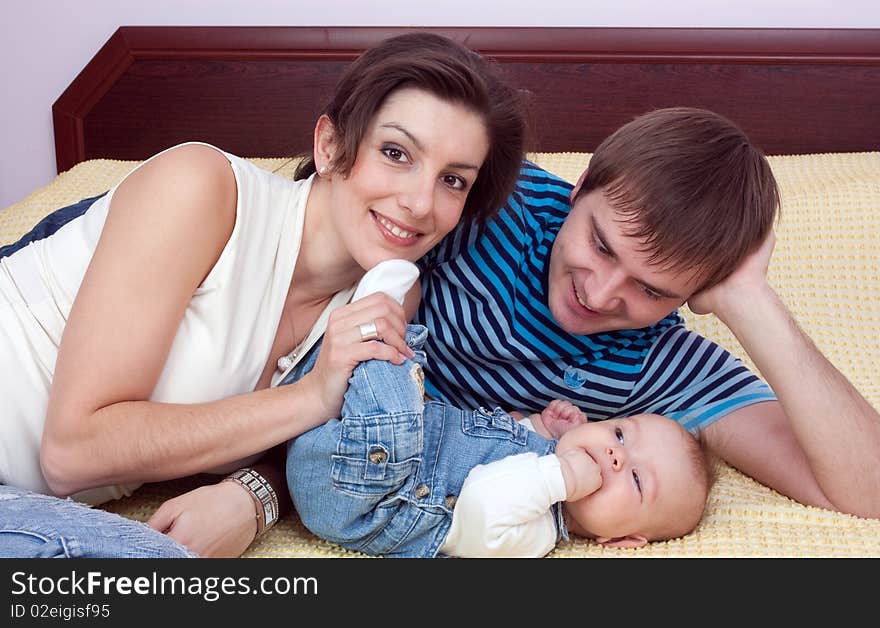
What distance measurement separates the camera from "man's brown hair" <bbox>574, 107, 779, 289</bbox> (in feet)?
4.33

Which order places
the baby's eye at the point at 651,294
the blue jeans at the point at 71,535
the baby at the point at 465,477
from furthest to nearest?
the baby's eye at the point at 651,294 < the baby at the point at 465,477 < the blue jeans at the point at 71,535

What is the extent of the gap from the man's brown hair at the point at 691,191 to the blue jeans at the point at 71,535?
77 centimetres

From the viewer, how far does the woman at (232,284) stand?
46.2 inches

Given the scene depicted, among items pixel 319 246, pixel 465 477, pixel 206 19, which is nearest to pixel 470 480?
pixel 465 477

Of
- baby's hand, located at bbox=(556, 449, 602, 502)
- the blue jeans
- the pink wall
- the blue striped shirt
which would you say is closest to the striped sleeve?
the blue striped shirt

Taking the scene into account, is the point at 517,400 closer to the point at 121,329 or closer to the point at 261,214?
the point at 261,214

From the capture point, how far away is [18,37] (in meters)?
2.75

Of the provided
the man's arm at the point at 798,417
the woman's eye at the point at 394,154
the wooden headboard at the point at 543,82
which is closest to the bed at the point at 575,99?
the wooden headboard at the point at 543,82

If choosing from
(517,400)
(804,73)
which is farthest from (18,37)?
(804,73)

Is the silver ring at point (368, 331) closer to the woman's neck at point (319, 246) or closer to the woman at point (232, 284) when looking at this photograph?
the woman at point (232, 284)

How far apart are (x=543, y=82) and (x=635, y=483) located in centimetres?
157

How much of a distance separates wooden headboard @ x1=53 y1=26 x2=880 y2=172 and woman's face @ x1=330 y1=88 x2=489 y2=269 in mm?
1137

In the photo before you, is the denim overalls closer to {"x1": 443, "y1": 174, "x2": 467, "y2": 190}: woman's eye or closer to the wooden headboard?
{"x1": 443, "y1": 174, "x2": 467, "y2": 190}: woman's eye
